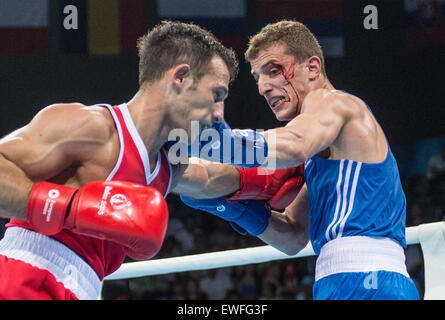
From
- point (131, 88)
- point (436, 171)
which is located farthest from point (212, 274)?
point (436, 171)

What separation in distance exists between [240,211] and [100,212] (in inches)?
43.3

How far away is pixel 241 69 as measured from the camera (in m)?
6.36

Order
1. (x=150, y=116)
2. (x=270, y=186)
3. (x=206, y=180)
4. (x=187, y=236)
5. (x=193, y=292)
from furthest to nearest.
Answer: (x=187, y=236)
(x=193, y=292)
(x=270, y=186)
(x=206, y=180)
(x=150, y=116)

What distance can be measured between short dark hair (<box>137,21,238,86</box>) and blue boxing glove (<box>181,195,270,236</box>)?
0.78 metres

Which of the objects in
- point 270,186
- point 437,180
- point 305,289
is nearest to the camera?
point 270,186

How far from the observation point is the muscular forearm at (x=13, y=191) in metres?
1.59

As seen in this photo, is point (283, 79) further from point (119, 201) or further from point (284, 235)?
point (119, 201)

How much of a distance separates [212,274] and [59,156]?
4696 millimetres

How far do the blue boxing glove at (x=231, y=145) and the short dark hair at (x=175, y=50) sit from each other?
0.79ft

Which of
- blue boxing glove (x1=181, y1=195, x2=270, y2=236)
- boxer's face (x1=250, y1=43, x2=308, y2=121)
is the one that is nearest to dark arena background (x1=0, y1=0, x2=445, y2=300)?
blue boxing glove (x1=181, y1=195, x2=270, y2=236)

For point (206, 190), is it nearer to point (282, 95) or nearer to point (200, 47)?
point (282, 95)

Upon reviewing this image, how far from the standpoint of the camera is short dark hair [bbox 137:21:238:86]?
1941mm

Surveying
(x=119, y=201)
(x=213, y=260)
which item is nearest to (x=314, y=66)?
(x=213, y=260)
